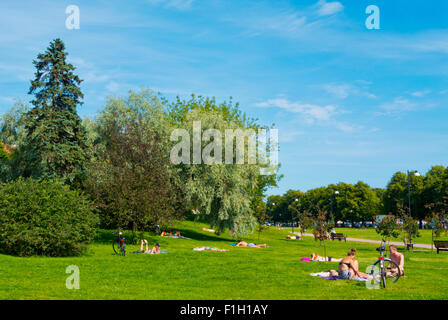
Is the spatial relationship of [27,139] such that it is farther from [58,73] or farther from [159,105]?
[159,105]

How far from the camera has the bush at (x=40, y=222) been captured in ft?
70.6

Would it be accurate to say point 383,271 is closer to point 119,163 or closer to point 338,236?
point 119,163

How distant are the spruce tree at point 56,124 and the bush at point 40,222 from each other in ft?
40.5

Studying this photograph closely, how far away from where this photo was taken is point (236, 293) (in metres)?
12.0

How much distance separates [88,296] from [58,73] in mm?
30696

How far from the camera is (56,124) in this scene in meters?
36.2

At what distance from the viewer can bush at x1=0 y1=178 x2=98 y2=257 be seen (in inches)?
848

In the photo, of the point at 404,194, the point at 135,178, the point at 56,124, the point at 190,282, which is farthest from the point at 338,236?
the point at 404,194

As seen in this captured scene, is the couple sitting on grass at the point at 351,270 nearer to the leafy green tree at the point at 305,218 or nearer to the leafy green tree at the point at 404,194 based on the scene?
the leafy green tree at the point at 305,218

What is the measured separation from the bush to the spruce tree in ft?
40.5

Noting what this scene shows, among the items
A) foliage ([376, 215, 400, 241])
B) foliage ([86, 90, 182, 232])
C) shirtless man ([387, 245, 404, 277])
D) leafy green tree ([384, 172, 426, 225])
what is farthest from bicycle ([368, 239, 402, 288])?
leafy green tree ([384, 172, 426, 225])

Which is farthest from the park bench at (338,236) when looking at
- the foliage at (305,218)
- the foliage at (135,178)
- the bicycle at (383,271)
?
the bicycle at (383,271)

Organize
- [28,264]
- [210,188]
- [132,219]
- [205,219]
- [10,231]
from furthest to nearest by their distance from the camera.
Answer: [205,219], [210,188], [132,219], [10,231], [28,264]
